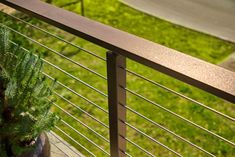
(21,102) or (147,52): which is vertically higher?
(147,52)

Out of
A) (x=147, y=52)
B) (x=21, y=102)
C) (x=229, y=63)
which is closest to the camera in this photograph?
(x=147, y=52)

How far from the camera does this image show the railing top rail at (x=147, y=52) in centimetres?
124

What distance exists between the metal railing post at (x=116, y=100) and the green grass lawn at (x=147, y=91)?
2.05m

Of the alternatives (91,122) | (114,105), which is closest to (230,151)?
(91,122)

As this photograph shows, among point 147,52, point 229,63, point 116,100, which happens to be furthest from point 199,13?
point 147,52

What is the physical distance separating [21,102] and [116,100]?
0.49 m

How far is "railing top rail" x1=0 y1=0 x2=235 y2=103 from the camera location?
48.8 inches

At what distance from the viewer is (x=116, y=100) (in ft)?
6.01

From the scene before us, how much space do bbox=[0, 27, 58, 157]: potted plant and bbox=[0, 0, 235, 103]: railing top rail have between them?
23 centimetres

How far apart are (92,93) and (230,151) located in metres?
2.04

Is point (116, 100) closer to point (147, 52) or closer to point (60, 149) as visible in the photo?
point (147, 52)

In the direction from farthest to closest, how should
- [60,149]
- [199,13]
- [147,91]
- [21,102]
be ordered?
[199,13] → [147,91] → [60,149] → [21,102]

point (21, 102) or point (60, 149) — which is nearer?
point (21, 102)

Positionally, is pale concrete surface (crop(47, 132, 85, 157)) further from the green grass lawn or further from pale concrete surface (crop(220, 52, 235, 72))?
pale concrete surface (crop(220, 52, 235, 72))
